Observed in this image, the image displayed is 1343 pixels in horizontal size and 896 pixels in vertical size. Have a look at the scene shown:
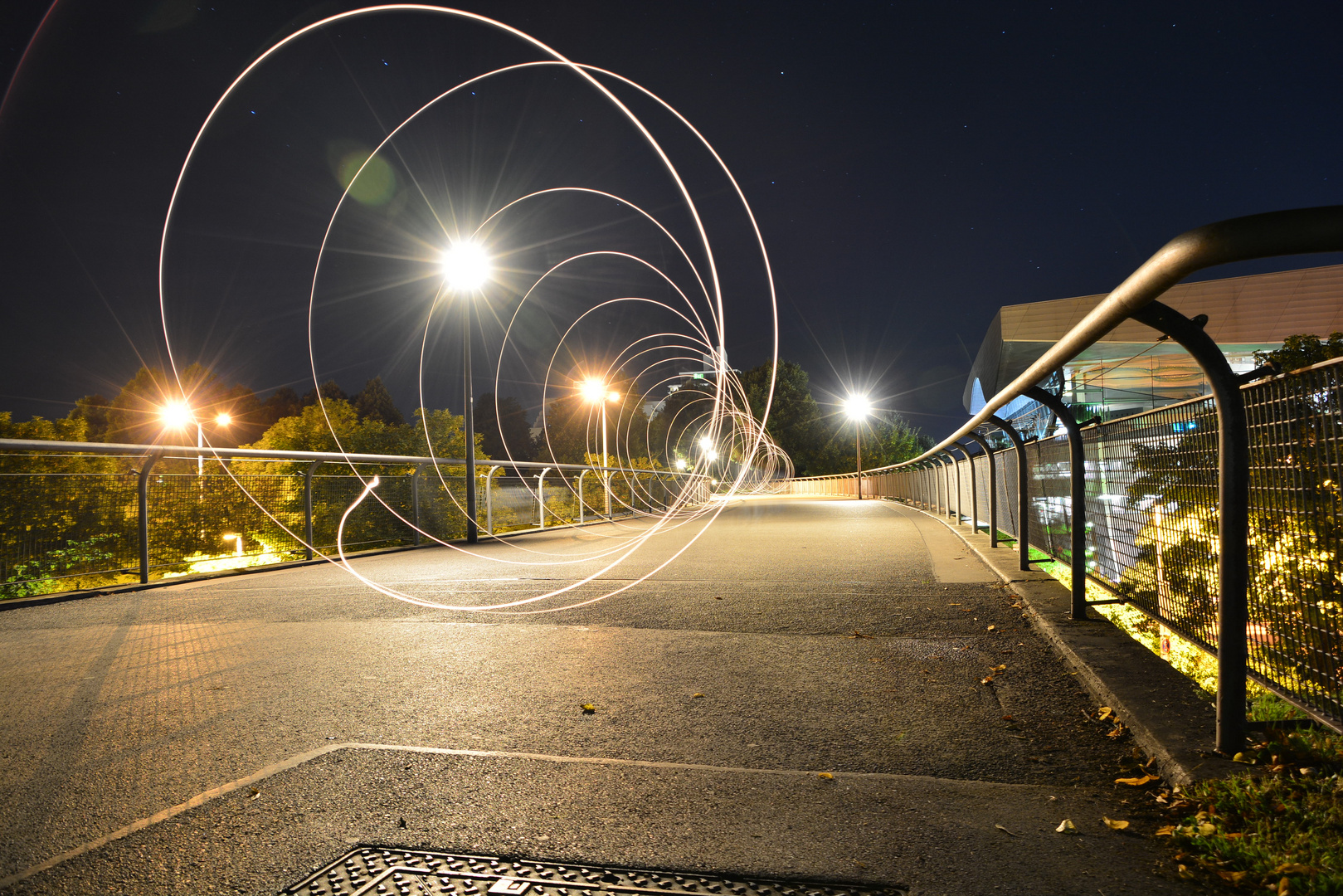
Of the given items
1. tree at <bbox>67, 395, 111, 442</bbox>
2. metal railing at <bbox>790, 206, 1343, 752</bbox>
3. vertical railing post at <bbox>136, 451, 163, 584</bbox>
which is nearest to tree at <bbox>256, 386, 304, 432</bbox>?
tree at <bbox>67, 395, 111, 442</bbox>

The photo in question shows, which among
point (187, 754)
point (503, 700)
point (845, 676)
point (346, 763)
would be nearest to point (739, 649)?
point (845, 676)

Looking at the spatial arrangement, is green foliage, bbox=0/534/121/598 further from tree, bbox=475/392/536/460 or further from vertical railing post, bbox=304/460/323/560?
tree, bbox=475/392/536/460

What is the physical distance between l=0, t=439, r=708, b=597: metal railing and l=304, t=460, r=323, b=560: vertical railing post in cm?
3

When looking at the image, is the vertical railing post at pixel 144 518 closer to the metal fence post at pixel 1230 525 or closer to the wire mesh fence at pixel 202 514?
the wire mesh fence at pixel 202 514

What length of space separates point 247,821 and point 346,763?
0.54 meters

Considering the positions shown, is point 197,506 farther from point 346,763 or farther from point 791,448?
point 791,448

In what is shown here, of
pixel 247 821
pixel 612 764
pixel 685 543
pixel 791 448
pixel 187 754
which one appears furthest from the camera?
pixel 791 448

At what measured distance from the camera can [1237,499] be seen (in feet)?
9.44

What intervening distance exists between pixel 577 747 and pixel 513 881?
3.68 ft

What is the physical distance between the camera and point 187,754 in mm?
3320

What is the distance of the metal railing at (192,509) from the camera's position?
8.02m

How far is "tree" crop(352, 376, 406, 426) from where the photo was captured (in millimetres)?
91188

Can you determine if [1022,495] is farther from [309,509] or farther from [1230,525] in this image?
[309,509]

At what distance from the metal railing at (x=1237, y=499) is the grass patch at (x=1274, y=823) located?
14cm
